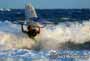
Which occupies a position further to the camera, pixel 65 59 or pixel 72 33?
pixel 72 33

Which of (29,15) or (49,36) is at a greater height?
(29,15)

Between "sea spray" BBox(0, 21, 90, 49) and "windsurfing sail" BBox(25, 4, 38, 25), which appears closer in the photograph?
"sea spray" BBox(0, 21, 90, 49)

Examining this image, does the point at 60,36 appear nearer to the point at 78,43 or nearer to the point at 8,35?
the point at 78,43

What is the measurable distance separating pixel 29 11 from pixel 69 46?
2.73 meters

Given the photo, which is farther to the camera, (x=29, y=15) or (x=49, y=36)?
(x=49, y=36)

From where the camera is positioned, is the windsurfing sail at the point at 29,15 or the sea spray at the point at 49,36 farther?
the windsurfing sail at the point at 29,15

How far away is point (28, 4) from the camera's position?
20641 millimetres

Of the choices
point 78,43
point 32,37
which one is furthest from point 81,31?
point 32,37

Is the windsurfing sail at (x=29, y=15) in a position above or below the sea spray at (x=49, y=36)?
above

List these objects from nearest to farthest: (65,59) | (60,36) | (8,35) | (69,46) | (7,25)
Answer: (65,59) → (69,46) → (8,35) → (60,36) → (7,25)

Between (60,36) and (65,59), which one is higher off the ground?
(65,59)

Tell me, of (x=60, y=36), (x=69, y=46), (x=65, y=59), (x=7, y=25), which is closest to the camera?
(x=65, y=59)

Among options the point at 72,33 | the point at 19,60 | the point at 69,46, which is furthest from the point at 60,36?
the point at 19,60

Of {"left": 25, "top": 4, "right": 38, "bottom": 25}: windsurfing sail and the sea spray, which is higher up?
{"left": 25, "top": 4, "right": 38, "bottom": 25}: windsurfing sail
